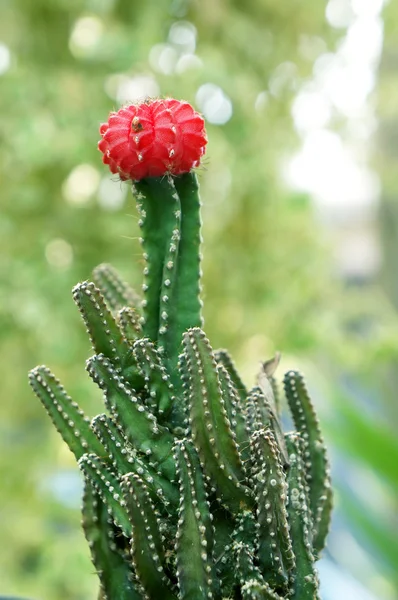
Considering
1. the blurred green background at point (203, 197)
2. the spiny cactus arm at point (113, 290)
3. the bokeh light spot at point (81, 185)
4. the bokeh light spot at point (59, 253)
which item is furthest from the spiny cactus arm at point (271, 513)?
the bokeh light spot at point (81, 185)

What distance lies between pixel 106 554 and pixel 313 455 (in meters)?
0.26

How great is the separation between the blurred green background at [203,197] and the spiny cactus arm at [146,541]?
1.00 metres

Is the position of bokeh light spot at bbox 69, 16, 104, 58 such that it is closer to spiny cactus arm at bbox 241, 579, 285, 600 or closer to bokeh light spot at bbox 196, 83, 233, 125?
bokeh light spot at bbox 196, 83, 233, 125

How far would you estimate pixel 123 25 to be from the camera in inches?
88.4

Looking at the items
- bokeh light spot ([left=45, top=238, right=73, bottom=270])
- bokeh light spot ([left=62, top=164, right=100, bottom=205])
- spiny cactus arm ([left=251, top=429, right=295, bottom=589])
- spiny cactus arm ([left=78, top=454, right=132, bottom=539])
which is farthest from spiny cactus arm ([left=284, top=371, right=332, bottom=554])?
bokeh light spot ([left=62, top=164, right=100, bottom=205])

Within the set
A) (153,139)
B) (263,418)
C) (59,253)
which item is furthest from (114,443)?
Result: (59,253)

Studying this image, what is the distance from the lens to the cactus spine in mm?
666

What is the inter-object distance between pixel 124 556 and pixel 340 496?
3.30 feet

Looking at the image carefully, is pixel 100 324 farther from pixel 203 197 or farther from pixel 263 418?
pixel 203 197

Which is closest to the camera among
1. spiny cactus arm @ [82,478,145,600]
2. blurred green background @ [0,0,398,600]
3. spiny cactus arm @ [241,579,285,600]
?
spiny cactus arm @ [241,579,285,600]

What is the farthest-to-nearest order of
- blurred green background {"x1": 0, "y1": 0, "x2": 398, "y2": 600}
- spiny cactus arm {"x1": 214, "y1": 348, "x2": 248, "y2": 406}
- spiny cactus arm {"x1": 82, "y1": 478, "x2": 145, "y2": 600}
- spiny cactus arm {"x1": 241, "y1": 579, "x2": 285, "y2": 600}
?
blurred green background {"x1": 0, "y1": 0, "x2": 398, "y2": 600}, spiny cactus arm {"x1": 214, "y1": 348, "x2": 248, "y2": 406}, spiny cactus arm {"x1": 82, "y1": 478, "x2": 145, "y2": 600}, spiny cactus arm {"x1": 241, "y1": 579, "x2": 285, "y2": 600}

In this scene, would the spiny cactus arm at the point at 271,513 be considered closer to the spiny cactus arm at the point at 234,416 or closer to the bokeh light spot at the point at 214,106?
the spiny cactus arm at the point at 234,416

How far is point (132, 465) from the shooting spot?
2.28 ft

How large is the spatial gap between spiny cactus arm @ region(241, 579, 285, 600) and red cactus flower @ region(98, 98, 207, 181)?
0.41 meters
